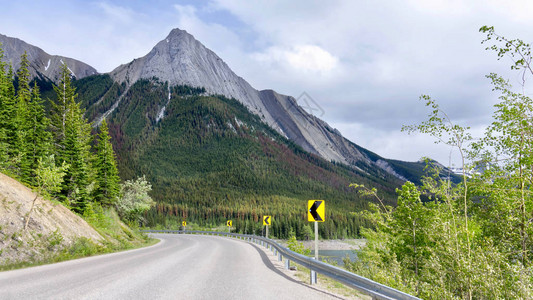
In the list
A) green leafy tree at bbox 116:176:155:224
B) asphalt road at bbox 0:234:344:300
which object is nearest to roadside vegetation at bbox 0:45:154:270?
green leafy tree at bbox 116:176:155:224

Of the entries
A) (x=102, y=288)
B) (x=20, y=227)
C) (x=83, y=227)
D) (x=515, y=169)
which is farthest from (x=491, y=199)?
(x=83, y=227)

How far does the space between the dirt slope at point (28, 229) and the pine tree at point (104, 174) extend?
14950 mm

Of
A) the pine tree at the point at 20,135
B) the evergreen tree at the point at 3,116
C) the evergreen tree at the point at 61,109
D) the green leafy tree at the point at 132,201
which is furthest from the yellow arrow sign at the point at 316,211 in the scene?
the green leafy tree at the point at 132,201

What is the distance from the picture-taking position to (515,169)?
311 inches

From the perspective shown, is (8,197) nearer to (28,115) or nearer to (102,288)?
(102,288)

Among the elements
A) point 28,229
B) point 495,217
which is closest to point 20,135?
point 28,229

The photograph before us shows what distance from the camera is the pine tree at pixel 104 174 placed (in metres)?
35.5

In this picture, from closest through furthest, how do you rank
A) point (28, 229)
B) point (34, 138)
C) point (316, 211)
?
point (316, 211), point (28, 229), point (34, 138)

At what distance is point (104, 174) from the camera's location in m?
36.5

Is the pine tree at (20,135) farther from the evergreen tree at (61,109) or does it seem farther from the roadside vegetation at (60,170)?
the evergreen tree at (61,109)

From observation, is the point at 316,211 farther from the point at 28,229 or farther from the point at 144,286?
the point at 28,229

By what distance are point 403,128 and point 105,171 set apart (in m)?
34.9

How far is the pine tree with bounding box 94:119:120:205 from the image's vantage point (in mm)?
35497

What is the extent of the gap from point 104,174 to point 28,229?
22378 millimetres
